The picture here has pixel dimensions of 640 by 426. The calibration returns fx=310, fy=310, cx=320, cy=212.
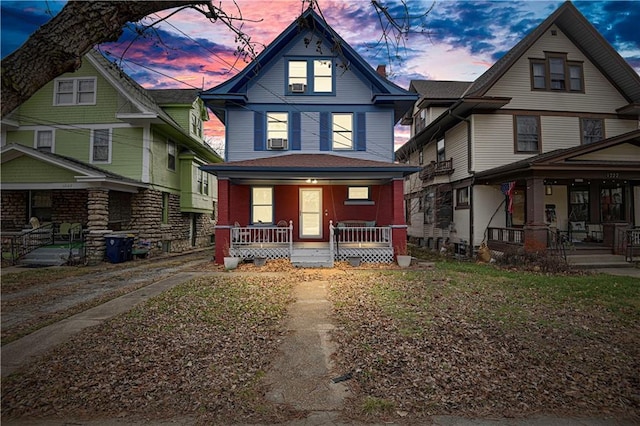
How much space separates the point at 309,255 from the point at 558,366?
28.9 ft

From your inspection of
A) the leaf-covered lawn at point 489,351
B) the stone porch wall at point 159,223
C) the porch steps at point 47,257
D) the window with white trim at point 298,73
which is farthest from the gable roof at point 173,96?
the leaf-covered lawn at point 489,351

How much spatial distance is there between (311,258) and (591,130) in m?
15.2

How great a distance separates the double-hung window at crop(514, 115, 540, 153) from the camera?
14.7m

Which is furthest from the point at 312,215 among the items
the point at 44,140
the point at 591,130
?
the point at 591,130

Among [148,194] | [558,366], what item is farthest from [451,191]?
[148,194]

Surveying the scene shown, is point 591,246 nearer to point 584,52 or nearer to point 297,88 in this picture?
point 584,52

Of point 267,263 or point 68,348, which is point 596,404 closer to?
point 68,348

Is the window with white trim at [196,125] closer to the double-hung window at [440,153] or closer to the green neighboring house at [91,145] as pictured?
the green neighboring house at [91,145]

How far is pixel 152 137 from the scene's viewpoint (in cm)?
1612

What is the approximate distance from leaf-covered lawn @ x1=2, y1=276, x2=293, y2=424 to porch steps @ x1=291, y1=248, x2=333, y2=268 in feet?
17.8

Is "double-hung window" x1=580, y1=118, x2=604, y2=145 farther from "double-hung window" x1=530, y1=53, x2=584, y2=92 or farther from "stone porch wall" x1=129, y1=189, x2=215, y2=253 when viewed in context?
"stone porch wall" x1=129, y1=189, x2=215, y2=253

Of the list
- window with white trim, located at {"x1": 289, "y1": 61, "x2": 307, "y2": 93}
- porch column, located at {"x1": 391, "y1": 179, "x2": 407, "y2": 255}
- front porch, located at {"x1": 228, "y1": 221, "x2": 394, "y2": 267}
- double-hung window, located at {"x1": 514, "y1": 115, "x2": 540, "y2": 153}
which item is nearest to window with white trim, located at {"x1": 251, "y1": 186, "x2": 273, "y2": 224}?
front porch, located at {"x1": 228, "y1": 221, "x2": 394, "y2": 267}

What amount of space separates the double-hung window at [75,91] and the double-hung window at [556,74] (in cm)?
2172

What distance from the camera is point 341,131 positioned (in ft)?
47.4
